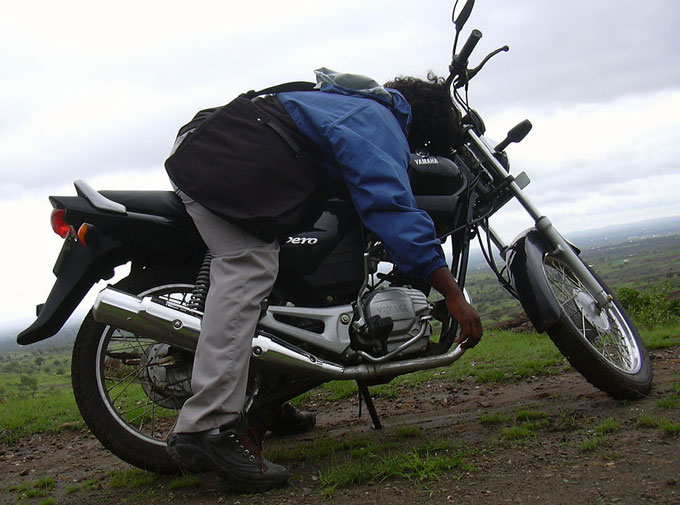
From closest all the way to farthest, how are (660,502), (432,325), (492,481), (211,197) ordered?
1. (660,502)
2. (492,481)
3. (211,197)
4. (432,325)

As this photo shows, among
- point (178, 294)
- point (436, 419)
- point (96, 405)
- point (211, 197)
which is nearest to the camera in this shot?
point (211, 197)

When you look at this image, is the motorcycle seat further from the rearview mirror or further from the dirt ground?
the rearview mirror

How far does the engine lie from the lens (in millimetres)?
3287

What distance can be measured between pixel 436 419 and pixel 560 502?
1.70 meters

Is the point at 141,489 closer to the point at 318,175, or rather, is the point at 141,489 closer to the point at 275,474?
the point at 275,474

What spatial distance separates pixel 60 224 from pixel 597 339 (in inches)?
134

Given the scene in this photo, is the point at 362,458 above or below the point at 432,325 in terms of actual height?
below

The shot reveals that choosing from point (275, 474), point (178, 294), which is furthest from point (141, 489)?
point (178, 294)

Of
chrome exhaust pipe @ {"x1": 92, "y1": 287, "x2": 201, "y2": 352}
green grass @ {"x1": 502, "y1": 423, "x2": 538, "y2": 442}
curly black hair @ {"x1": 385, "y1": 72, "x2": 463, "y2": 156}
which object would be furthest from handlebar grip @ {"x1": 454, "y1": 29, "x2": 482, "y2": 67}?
chrome exhaust pipe @ {"x1": 92, "y1": 287, "x2": 201, "y2": 352}

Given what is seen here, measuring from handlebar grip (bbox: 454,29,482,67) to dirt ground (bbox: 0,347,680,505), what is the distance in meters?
2.33

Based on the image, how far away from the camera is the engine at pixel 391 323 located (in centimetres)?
329

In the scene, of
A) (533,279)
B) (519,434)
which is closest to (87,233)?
(519,434)

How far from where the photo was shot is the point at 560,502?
7.72 ft

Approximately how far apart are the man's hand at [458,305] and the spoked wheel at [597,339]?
0.80 metres
